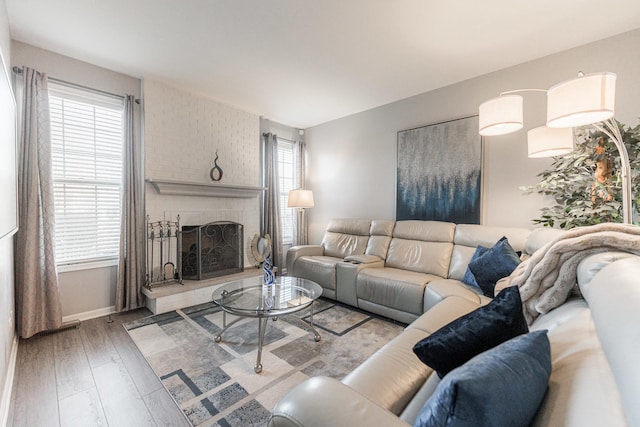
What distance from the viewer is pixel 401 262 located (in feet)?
10.9

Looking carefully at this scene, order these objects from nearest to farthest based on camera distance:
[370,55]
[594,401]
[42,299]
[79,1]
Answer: [594,401] < [79,1] < [42,299] < [370,55]

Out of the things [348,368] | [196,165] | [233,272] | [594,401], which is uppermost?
[196,165]

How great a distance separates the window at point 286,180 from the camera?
493 cm

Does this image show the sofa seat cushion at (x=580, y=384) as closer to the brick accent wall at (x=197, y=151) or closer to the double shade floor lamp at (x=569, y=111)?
the double shade floor lamp at (x=569, y=111)

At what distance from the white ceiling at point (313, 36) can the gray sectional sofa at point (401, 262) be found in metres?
1.76

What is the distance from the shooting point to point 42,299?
2492mm

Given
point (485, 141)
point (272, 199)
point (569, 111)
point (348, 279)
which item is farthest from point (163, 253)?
point (485, 141)

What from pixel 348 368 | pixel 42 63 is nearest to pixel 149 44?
pixel 42 63

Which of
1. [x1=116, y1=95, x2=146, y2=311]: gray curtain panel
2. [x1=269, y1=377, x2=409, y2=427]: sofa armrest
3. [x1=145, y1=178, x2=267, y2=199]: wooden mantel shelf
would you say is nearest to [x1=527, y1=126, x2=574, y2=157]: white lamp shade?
[x1=269, y1=377, x2=409, y2=427]: sofa armrest

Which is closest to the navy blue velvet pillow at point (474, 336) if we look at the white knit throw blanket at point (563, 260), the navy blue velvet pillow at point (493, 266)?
the white knit throw blanket at point (563, 260)

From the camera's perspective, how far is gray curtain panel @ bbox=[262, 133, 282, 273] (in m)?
4.51

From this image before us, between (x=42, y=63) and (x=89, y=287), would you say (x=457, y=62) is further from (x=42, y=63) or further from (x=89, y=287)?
(x=89, y=287)

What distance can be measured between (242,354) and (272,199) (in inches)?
107

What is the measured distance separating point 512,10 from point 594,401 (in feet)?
8.76
